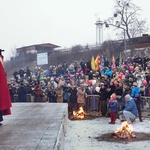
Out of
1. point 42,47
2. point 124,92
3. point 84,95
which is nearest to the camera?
point 124,92

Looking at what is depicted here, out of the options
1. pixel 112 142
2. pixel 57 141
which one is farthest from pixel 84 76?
pixel 57 141

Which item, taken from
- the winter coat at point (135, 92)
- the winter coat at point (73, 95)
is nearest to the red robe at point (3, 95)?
the winter coat at point (135, 92)

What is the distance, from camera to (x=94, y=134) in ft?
41.7

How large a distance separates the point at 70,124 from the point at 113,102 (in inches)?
84.6

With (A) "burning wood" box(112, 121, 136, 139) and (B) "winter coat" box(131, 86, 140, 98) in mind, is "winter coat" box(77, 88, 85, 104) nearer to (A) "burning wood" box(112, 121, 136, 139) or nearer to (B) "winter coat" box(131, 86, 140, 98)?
(B) "winter coat" box(131, 86, 140, 98)

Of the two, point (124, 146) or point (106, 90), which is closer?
point (124, 146)

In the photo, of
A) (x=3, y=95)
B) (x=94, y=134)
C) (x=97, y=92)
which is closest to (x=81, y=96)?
(x=97, y=92)

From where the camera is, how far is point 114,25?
141 ft

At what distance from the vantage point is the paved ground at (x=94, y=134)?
1059 cm

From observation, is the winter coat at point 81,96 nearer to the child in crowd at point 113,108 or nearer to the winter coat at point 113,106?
the child in crowd at point 113,108

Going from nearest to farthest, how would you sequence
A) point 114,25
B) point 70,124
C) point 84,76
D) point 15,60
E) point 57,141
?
1. point 57,141
2. point 70,124
3. point 84,76
4. point 114,25
5. point 15,60

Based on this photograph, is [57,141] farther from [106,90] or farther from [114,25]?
[114,25]

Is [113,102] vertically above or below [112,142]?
above

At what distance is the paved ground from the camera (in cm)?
1059
